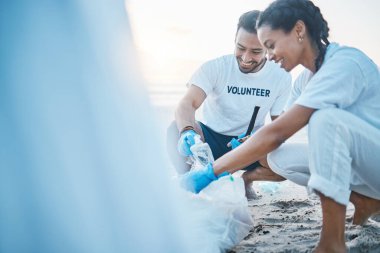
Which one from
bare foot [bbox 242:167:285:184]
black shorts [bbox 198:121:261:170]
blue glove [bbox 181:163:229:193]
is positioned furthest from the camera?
black shorts [bbox 198:121:261:170]

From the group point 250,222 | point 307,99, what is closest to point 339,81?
point 307,99

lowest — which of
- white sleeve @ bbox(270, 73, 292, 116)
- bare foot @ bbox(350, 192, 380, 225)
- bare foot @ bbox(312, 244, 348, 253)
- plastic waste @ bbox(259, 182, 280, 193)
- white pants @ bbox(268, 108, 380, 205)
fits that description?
plastic waste @ bbox(259, 182, 280, 193)

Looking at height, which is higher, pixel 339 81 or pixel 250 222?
pixel 339 81

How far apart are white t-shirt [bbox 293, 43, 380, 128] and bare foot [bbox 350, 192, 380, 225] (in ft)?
1.34

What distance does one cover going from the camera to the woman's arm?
1355mm

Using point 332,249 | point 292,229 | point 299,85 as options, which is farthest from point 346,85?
point 292,229

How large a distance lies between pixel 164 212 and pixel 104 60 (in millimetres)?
581

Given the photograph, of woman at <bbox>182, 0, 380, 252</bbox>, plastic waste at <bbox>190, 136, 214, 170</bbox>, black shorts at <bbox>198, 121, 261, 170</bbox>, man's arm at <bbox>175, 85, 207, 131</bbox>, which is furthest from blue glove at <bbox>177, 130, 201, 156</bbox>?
woman at <bbox>182, 0, 380, 252</bbox>

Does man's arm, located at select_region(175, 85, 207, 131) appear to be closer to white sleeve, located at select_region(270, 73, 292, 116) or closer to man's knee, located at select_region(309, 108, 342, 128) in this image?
white sleeve, located at select_region(270, 73, 292, 116)

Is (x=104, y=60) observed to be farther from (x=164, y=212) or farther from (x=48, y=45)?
(x=164, y=212)

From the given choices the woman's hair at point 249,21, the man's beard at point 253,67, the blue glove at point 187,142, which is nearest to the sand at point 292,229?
the blue glove at point 187,142

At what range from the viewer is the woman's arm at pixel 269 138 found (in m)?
1.36

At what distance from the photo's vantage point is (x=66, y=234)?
1095 mm

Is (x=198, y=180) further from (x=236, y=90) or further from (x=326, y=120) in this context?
(x=236, y=90)
